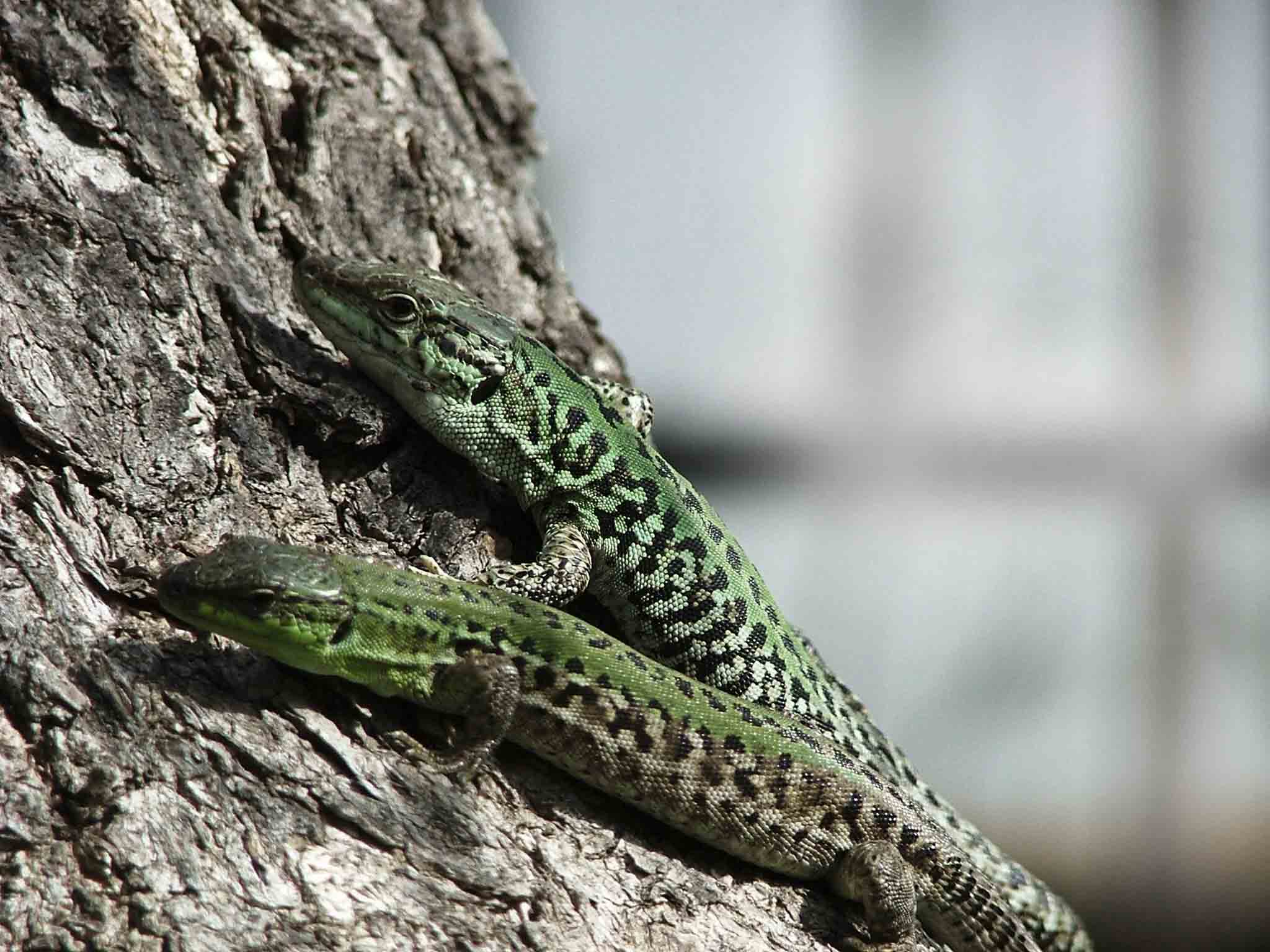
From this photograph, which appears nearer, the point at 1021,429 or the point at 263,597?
the point at 263,597

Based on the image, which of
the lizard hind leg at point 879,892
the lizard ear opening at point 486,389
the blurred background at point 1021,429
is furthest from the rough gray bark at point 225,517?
the blurred background at point 1021,429

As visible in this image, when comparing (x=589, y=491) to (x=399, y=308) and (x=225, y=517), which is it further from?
(x=225, y=517)

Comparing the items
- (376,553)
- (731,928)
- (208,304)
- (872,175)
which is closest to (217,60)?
(208,304)

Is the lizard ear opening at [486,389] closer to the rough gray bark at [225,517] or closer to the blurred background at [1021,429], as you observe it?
the rough gray bark at [225,517]

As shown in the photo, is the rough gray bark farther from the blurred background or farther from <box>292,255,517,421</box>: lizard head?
the blurred background

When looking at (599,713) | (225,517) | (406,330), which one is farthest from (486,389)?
(599,713)
